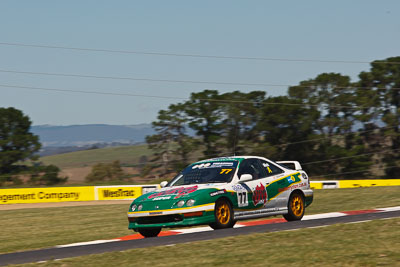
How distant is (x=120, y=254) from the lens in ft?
26.0

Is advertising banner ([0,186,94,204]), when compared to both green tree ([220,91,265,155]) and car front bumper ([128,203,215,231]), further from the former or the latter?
green tree ([220,91,265,155])

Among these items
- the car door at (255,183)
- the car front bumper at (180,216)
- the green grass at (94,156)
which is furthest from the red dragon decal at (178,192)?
the green grass at (94,156)

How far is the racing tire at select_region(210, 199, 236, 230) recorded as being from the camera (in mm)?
10883

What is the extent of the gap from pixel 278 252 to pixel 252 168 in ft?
15.0

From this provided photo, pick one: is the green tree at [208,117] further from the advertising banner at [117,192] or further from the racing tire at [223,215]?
the racing tire at [223,215]

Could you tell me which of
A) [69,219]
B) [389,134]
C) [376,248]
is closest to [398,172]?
[389,134]

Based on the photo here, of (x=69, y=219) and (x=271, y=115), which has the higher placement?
(x=271, y=115)

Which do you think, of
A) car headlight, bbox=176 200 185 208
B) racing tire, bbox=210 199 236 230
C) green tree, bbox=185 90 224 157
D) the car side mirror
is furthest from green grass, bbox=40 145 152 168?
car headlight, bbox=176 200 185 208

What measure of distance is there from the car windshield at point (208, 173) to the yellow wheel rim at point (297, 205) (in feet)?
4.94

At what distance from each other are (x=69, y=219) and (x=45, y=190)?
19.9 metres

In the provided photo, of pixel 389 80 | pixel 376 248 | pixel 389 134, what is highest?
pixel 389 80

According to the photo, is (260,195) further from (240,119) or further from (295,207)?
(240,119)

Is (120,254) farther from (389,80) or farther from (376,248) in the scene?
(389,80)

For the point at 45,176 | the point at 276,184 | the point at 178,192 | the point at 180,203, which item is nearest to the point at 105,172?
the point at 45,176
